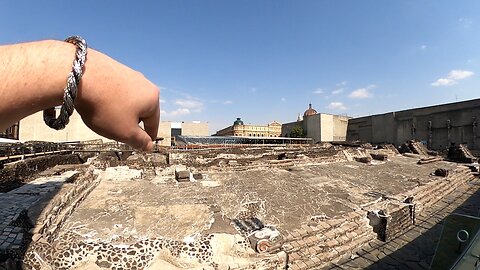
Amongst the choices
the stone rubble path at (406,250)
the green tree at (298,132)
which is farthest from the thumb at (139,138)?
the green tree at (298,132)

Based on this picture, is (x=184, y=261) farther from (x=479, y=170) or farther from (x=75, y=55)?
(x=479, y=170)

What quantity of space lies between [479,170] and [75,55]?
21.3 m

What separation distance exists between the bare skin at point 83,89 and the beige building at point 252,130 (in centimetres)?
5720

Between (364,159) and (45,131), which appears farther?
(45,131)

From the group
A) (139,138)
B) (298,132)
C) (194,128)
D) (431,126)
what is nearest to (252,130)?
(298,132)

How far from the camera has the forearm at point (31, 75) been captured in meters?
0.68

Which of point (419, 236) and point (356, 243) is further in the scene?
point (419, 236)

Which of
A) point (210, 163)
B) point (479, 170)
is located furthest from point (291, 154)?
point (479, 170)

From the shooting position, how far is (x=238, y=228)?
5270mm

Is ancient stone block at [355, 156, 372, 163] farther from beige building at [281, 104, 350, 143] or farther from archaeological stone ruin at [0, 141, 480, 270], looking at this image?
beige building at [281, 104, 350, 143]

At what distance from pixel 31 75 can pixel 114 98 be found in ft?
0.78

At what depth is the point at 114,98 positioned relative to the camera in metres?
0.89

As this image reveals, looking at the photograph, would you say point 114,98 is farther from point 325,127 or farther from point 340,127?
point 340,127

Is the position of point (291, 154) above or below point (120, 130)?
below
